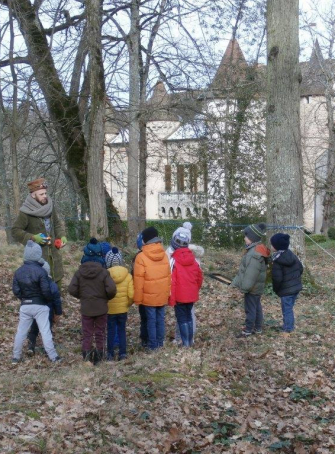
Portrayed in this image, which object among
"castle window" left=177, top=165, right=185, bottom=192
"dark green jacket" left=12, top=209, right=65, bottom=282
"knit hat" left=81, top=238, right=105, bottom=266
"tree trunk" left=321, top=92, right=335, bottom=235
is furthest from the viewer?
"tree trunk" left=321, top=92, right=335, bottom=235

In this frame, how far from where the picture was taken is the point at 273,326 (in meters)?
10.2

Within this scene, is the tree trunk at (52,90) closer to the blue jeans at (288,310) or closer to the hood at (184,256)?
the hood at (184,256)

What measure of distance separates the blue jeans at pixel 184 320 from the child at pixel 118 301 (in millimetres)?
790

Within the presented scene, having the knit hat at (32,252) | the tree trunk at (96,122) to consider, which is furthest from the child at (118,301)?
the tree trunk at (96,122)

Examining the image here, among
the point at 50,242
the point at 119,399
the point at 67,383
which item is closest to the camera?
the point at 119,399

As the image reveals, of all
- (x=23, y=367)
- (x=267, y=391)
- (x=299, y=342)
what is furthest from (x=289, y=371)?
(x=23, y=367)

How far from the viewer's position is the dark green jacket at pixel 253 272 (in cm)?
943

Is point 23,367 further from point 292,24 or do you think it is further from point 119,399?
point 292,24

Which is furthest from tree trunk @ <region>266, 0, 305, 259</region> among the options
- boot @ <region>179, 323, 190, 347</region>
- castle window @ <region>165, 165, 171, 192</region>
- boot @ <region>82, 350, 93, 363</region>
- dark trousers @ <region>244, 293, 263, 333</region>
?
castle window @ <region>165, 165, 171, 192</region>

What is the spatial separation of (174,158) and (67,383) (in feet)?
55.1

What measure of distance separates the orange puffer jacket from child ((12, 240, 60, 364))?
1.31 metres

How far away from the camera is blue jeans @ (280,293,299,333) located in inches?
376

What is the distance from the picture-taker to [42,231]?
881 centimetres

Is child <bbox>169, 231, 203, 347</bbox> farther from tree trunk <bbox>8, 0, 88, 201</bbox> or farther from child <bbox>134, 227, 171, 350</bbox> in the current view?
tree trunk <bbox>8, 0, 88, 201</bbox>
